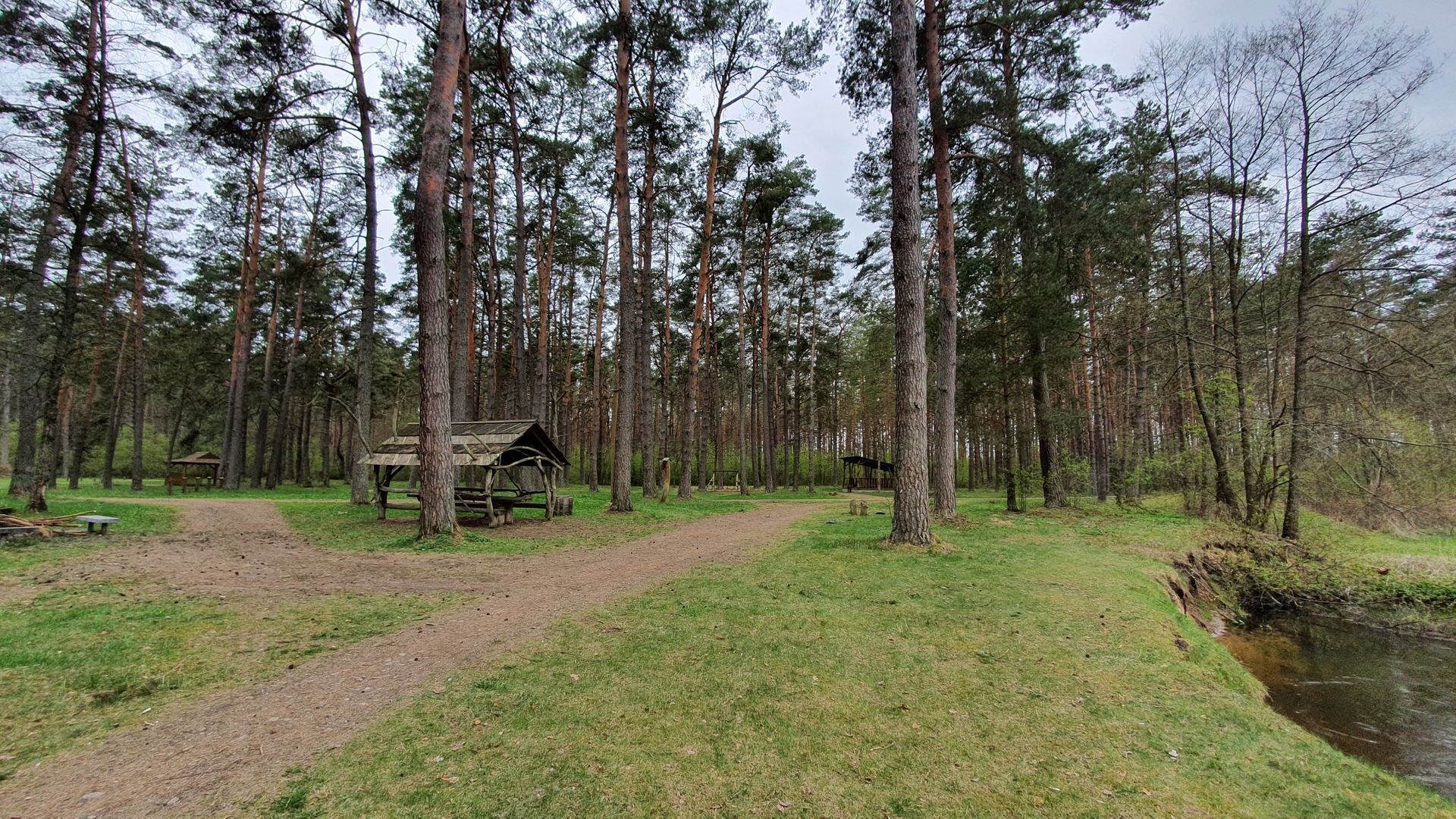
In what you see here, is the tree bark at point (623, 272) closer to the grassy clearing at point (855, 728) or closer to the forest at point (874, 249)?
the forest at point (874, 249)

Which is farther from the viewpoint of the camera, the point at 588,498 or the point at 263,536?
the point at 588,498

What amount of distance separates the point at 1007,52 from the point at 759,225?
42.8 ft

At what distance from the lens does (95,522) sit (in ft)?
28.2

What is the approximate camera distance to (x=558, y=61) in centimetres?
1584

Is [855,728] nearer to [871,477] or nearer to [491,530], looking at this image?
[491,530]

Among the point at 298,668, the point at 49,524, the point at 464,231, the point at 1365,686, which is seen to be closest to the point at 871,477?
the point at 464,231

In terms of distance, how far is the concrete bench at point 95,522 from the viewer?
27.5ft

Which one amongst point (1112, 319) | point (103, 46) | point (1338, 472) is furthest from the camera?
point (1112, 319)

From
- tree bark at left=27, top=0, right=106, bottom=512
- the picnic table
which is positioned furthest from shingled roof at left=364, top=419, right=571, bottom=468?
tree bark at left=27, top=0, right=106, bottom=512

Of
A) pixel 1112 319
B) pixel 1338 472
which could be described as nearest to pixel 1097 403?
pixel 1112 319

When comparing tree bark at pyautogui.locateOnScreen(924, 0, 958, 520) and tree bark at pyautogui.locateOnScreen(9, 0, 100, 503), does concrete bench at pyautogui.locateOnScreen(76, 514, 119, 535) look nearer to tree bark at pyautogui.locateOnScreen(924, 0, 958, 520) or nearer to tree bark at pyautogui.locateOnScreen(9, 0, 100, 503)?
tree bark at pyautogui.locateOnScreen(9, 0, 100, 503)

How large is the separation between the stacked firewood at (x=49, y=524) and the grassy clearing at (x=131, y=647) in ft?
15.3

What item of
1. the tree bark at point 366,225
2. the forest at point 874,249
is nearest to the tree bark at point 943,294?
the forest at point 874,249

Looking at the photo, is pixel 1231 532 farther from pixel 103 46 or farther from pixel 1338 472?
pixel 103 46
